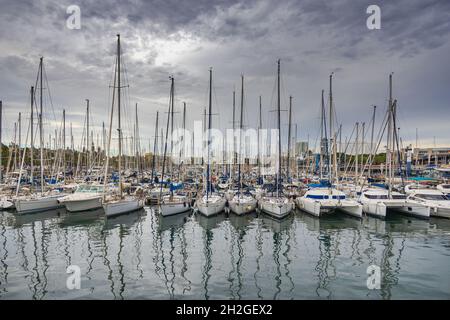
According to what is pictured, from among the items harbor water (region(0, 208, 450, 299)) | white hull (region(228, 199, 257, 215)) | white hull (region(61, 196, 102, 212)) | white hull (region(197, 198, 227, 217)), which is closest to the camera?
harbor water (region(0, 208, 450, 299))

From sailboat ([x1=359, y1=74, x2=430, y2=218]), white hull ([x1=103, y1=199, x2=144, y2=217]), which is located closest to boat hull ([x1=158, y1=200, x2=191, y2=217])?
white hull ([x1=103, y1=199, x2=144, y2=217])

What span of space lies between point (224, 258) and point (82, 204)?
22.7 metres

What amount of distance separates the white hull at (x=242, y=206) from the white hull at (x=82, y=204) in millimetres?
16259

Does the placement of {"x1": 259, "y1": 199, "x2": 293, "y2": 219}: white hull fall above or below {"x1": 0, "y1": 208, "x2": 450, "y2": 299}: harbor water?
above

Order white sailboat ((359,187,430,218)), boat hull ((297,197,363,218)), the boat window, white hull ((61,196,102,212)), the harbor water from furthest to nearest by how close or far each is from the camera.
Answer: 1. white hull ((61,196,102,212))
2. the boat window
3. boat hull ((297,197,363,218))
4. white sailboat ((359,187,430,218))
5. the harbor water

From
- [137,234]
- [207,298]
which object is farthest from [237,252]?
[137,234]

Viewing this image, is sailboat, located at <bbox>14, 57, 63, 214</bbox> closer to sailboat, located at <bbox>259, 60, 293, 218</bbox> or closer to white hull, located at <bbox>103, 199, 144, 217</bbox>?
white hull, located at <bbox>103, 199, 144, 217</bbox>

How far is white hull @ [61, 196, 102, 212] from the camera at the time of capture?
107 ft

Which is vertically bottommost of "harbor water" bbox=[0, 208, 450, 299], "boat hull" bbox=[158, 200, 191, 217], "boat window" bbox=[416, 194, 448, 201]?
"harbor water" bbox=[0, 208, 450, 299]

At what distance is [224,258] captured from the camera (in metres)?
18.0

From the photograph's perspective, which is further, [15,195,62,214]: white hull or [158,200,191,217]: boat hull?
[15,195,62,214]: white hull

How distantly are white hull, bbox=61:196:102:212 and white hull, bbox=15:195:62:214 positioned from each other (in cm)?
224

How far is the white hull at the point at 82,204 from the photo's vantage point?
107 feet

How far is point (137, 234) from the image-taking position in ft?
78.4
